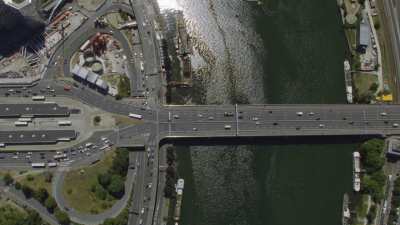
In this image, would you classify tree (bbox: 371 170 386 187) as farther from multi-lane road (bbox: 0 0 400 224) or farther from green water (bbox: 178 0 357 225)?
multi-lane road (bbox: 0 0 400 224)

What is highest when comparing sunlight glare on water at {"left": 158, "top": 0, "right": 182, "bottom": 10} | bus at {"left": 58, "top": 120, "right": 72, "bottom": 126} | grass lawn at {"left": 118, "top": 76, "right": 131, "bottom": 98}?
sunlight glare on water at {"left": 158, "top": 0, "right": 182, "bottom": 10}

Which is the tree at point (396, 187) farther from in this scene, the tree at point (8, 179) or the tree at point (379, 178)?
the tree at point (8, 179)

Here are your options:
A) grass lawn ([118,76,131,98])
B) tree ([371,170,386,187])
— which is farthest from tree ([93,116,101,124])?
tree ([371,170,386,187])

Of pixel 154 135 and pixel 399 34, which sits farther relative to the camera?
pixel 399 34

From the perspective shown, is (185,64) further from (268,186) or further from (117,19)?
(268,186)

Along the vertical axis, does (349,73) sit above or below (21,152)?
above

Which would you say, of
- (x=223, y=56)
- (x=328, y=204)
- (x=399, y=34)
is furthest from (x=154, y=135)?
(x=399, y=34)

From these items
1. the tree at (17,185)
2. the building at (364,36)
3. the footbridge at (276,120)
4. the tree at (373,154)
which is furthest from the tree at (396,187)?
the tree at (17,185)
